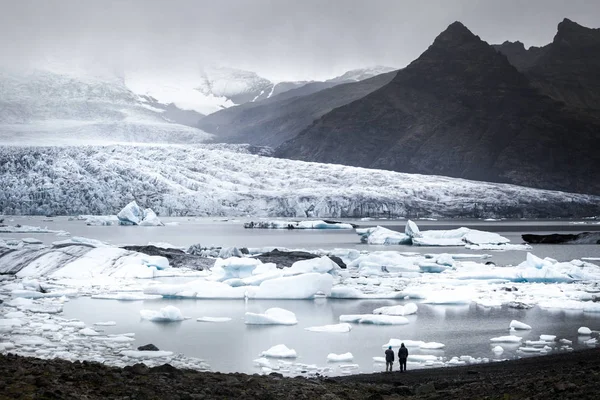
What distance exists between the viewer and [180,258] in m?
29.9

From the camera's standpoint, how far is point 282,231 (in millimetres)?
65750

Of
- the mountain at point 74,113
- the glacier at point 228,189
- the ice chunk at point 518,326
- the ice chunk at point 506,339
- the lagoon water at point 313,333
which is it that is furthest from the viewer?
the mountain at point 74,113

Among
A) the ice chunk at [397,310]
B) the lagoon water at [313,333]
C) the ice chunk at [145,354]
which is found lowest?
the lagoon water at [313,333]

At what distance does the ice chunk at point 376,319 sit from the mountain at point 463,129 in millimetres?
136087

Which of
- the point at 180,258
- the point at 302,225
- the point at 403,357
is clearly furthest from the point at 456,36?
the point at 403,357

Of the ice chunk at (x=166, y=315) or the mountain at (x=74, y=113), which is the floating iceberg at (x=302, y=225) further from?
the mountain at (x=74, y=113)

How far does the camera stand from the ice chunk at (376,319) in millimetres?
16906

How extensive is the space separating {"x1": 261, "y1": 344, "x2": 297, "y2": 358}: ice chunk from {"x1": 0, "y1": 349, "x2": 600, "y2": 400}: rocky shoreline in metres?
1.98

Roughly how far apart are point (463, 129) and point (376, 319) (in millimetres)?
152799

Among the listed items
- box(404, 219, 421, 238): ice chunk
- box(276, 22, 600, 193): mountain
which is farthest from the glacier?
box(276, 22, 600, 193): mountain

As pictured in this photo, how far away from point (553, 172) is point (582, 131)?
16.3 m

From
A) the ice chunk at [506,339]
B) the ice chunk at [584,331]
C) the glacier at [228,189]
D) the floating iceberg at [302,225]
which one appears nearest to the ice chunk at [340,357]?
the ice chunk at [506,339]

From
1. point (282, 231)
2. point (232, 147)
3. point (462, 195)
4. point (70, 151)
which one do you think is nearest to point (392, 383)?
point (282, 231)

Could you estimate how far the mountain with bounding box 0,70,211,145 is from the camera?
121312 millimetres
